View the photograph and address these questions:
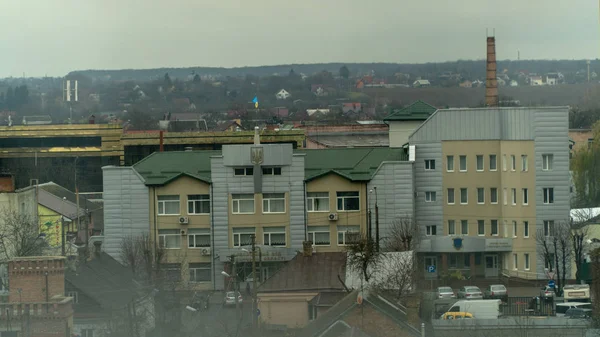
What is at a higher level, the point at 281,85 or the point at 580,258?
the point at 281,85

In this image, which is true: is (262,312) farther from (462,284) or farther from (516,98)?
(516,98)

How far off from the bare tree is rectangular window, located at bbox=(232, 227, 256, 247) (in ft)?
5.37

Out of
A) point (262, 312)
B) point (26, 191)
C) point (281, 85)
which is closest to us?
point (262, 312)

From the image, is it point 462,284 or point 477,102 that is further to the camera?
point 477,102

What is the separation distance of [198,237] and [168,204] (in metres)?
0.53

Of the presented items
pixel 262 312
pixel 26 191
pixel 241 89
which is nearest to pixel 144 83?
pixel 241 89

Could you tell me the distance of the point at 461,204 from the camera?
48.2 feet

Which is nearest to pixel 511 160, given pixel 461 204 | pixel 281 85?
pixel 461 204

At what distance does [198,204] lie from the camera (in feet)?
45.9

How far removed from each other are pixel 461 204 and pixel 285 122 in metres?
18.6

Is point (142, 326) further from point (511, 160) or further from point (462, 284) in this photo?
point (511, 160)

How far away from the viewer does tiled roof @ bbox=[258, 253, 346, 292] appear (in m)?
11.0

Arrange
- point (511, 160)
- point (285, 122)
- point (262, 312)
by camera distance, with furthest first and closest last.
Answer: point (285, 122)
point (511, 160)
point (262, 312)

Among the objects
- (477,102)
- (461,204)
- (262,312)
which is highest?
(477,102)
